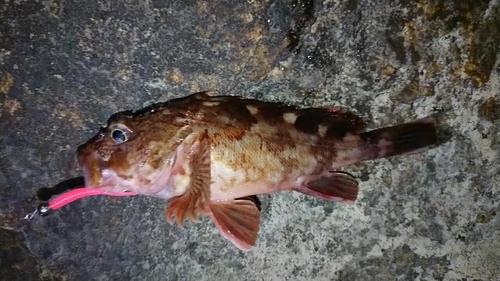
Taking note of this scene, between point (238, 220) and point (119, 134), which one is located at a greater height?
point (119, 134)

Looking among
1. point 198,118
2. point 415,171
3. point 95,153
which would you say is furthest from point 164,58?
point 415,171

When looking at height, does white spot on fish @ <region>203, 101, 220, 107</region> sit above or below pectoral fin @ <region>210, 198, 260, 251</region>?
above

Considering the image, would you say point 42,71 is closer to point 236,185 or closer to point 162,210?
point 162,210

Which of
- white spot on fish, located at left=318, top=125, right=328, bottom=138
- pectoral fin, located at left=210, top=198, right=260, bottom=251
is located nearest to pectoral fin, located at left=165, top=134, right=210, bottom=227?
pectoral fin, located at left=210, top=198, right=260, bottom=251

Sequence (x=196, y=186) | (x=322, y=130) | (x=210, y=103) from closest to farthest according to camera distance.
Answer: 1. (x=196, y=186)
2. (x=210, y=103)
3. (x=322, y=130)

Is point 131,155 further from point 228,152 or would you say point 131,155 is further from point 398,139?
point 398,139

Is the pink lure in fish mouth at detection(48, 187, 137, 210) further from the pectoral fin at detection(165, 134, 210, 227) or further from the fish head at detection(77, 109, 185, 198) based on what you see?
the pectoral fin at detection(165, 134, 210, 227)

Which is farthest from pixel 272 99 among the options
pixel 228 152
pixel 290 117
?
pixel 228 152
